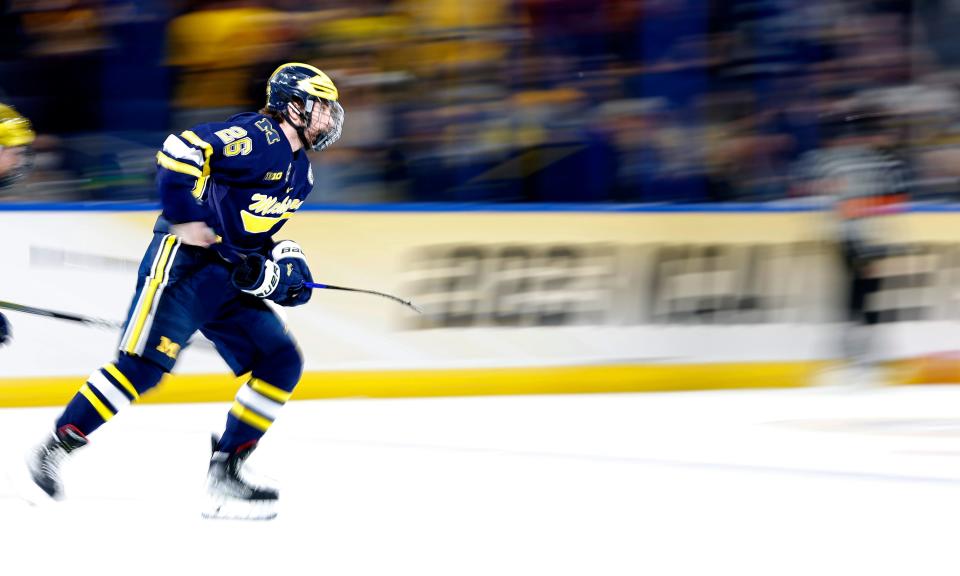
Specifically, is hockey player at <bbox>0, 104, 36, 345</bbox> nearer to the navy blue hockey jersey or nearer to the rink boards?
the navy blue hockey jersey

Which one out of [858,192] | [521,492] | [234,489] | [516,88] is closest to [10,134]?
[234,489]

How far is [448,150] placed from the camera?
672 centimetres

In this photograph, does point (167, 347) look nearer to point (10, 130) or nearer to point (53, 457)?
point (53, 457)

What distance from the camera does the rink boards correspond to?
6160 millimetres

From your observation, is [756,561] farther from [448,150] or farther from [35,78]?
[35,78]

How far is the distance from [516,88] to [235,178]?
9.96 ft

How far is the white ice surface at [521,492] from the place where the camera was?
3.65 meters

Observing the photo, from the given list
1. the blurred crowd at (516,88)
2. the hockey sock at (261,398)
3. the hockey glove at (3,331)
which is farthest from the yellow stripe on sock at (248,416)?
the blurred crowd at (516,88)

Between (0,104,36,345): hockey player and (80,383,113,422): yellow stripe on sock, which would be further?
(0,104,36,345): hockey player

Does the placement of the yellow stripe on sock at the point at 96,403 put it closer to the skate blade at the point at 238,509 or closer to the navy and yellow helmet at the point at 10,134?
the skate blade at the point at 238,509

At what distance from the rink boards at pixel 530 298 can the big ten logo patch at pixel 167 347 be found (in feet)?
7.56

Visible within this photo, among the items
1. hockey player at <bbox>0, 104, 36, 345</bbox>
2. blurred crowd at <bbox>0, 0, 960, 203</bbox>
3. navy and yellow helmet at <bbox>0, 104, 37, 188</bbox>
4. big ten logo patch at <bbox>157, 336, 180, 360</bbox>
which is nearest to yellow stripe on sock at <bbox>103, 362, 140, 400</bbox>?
big ten logo patch at <bbox>157, 336, 180, 360</bbox>

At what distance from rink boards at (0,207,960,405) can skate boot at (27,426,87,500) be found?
2174 mm

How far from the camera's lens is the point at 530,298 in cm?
678
